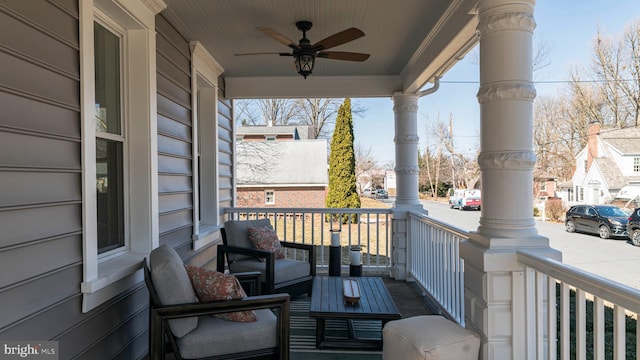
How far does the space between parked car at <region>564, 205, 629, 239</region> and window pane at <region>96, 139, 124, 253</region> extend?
4864 millimetres

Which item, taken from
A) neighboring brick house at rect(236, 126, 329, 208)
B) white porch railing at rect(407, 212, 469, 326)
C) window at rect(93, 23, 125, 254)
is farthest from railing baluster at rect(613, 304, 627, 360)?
neighboring brick house at rect(236, 126, 329, 208)

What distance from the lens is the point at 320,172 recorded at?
15.2 m

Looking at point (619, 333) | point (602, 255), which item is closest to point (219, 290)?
point (619, 333)

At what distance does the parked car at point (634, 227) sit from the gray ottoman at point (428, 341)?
276 centimetres

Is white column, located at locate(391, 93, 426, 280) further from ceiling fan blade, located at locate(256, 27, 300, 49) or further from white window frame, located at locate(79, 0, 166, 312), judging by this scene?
white window frame, located at locate(79, 0, 166, 312)

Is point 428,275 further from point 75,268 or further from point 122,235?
point 75,268

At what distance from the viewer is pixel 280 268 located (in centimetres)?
381

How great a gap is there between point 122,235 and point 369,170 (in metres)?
24.5

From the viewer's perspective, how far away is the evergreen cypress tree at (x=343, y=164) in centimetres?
1233

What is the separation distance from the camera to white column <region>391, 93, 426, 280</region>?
490 cm

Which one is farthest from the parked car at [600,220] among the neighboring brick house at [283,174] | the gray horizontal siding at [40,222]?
the neighboring brick house at [283,174]

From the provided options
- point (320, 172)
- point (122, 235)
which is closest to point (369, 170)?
point (320, 172)

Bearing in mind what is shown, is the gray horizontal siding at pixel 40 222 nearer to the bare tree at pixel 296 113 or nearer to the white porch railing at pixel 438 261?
the white porch railing at pixel 438 261

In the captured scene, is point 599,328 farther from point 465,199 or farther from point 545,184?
point 465,199
